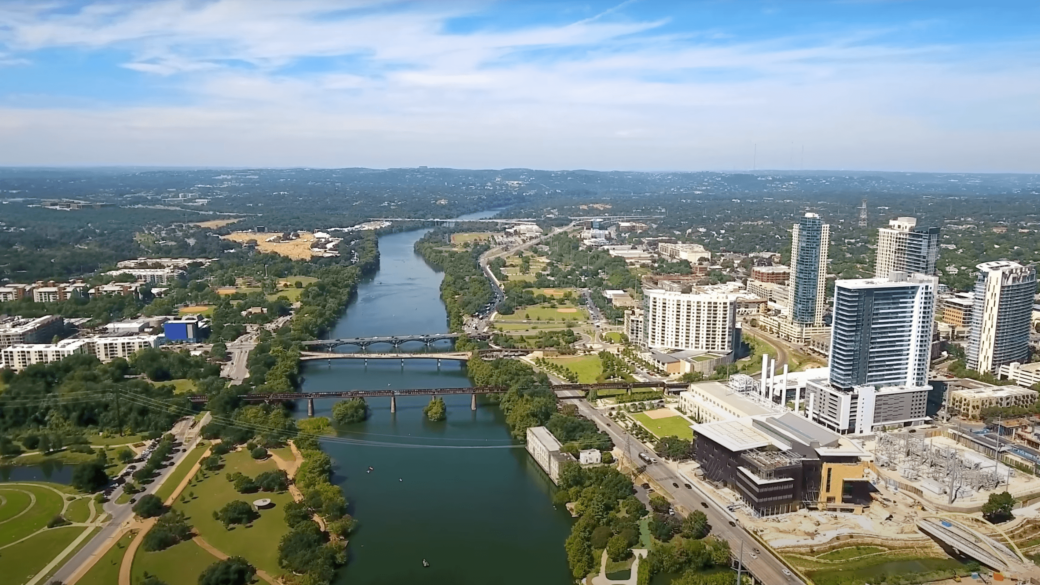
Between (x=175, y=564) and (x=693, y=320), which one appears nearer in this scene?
(x=175, y=564)

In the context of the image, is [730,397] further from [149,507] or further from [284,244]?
[284,244]

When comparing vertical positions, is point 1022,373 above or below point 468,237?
below

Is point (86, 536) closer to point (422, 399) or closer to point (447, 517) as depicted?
point (447, 517)

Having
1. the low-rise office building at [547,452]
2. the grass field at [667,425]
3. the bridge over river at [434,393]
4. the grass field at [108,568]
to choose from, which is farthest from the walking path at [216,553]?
the grass field at [667,425]

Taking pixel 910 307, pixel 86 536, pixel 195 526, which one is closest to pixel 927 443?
pixel 910 307

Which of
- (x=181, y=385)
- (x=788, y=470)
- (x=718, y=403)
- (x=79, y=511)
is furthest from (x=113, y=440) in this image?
(x=788, y=470)

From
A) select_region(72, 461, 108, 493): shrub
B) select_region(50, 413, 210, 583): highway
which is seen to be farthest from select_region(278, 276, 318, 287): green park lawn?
select_region(72, 461, 108, 493): shrub
